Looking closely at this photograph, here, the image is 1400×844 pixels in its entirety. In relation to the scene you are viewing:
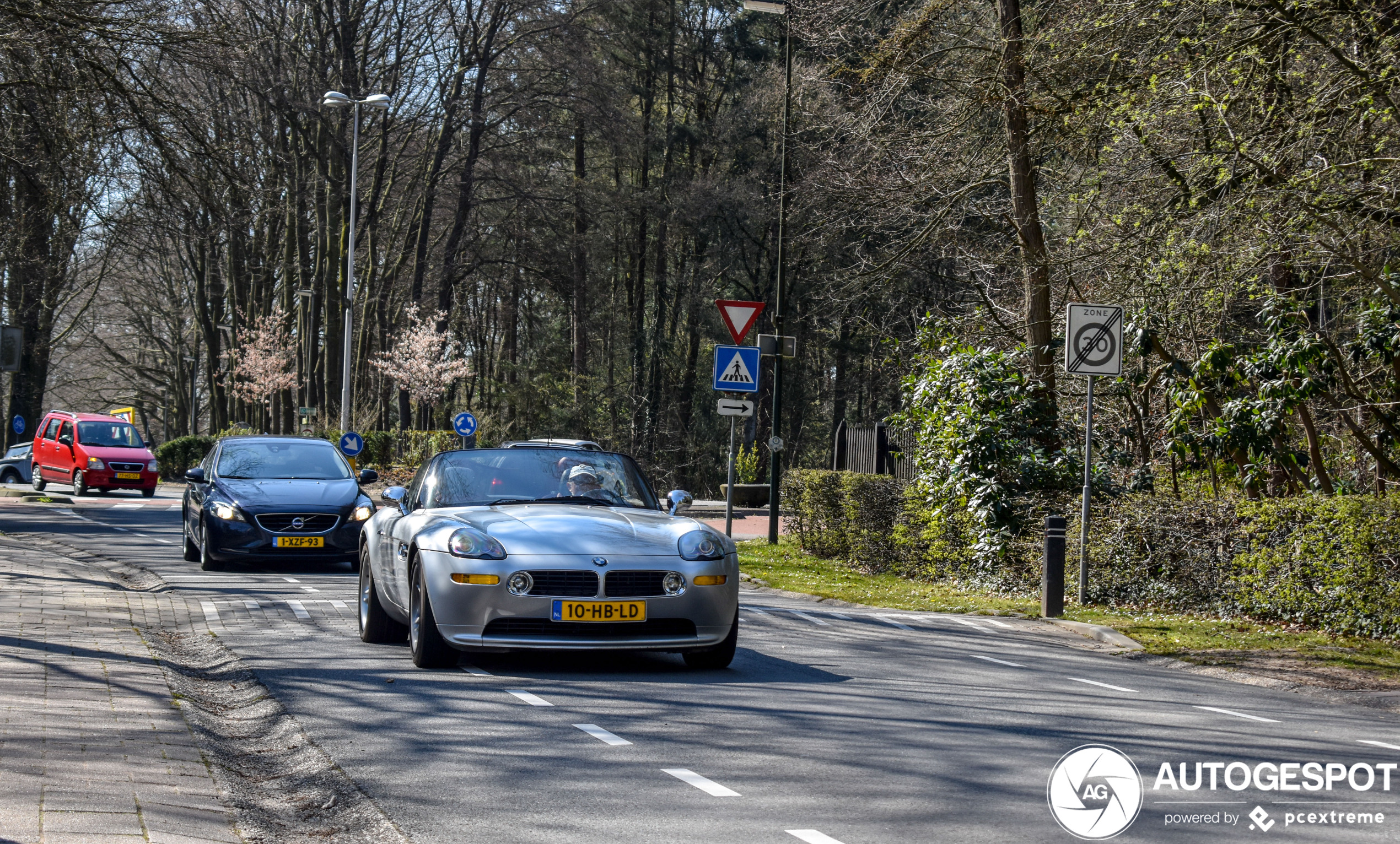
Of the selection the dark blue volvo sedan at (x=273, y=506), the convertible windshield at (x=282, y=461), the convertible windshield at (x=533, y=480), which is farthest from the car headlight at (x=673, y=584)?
the convertible windshield at (x=282, y=461)

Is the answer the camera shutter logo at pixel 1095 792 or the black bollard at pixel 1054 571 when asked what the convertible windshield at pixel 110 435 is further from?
the camera shutter logo at pixel 1095 792

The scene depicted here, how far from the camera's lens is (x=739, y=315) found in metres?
19.0

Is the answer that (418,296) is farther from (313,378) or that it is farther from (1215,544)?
(1215,544)

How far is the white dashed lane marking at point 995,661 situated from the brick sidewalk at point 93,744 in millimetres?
5898

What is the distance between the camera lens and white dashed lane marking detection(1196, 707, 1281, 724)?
8.00 metres

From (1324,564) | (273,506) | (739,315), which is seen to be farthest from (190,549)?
(1324,564)

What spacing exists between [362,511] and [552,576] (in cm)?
794

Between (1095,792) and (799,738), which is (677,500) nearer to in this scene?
(799,738)

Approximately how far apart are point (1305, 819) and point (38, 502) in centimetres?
2995

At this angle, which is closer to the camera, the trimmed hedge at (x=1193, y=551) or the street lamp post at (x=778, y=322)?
the trimmed hedge at (x=1193, y=551)

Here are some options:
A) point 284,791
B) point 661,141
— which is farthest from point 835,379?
point 284,791

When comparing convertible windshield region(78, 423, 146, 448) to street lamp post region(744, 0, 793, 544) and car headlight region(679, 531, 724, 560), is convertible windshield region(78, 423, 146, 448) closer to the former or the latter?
street lamp post region(744, 0, 793, 544)

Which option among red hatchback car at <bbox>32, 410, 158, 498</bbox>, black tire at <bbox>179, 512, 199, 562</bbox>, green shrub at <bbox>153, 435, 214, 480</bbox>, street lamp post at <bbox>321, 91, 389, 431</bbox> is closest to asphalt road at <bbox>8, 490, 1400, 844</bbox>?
black tire at <bbox>179, 512, 199, 562</bbox>

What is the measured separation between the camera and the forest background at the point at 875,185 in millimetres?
12945
